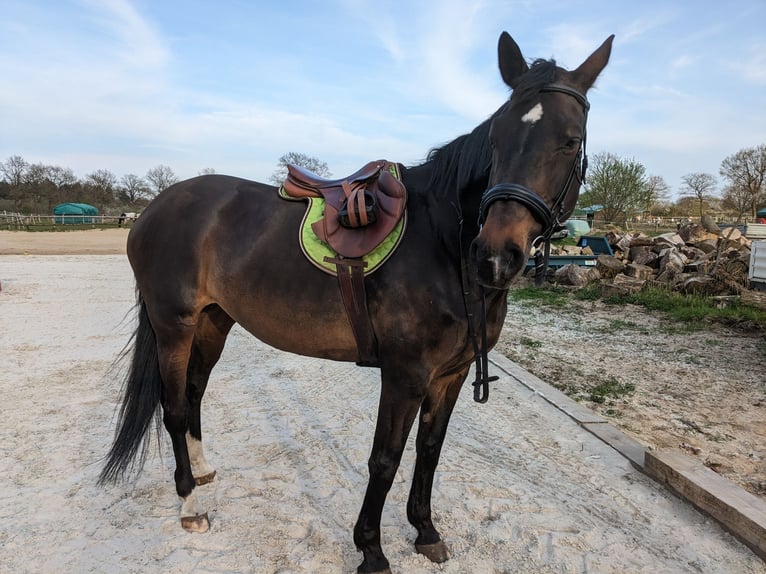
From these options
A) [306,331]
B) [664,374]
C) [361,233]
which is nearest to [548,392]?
[664,374]

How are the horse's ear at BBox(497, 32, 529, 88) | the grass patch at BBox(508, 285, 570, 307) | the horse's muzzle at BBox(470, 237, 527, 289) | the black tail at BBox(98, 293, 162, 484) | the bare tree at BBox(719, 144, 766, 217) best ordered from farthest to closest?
the bare tree at BBox(719, 144, 766, 217), the grass patch at BBox(508, 285, 570, 307), the black tail at BBox(98, 293, 162, 484), the horse's ear at BBox(497, 32, 529, 88), the horse's muzzle at BBox(470, 237, 527, 289)

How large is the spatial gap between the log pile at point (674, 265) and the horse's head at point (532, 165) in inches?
341

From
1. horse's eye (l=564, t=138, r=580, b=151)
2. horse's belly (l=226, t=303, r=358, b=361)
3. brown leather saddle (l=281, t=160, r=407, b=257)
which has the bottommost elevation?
horse's belly (l=226, t=303, r=358, b=361)

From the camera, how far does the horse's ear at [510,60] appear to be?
5.74 feet

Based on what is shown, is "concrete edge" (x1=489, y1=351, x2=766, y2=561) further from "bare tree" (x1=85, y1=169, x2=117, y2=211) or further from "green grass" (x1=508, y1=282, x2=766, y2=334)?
"bare tree" (x1=85, y1=169, x2=117, y2=211)

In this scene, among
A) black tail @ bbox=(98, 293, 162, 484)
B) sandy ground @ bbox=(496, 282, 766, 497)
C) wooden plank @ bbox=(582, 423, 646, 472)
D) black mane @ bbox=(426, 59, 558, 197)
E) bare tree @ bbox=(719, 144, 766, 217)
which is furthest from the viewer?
bare tree @ bbox=(719, 144, 766, 217)

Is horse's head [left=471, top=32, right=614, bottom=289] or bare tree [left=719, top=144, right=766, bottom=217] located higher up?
bare tree [left=719, top=144, right=766, bottom=217]

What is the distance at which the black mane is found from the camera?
1.63 m

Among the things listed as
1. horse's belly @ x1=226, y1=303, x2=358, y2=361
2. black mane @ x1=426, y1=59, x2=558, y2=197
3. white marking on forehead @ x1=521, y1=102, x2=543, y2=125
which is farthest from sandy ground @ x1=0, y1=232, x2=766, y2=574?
white marking on forehead @ x1=521, y1=102, x2=543, y2=125

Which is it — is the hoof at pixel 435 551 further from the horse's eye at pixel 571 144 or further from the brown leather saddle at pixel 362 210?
the horse's eye at pixel 571 144

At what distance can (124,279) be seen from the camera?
12.1 m

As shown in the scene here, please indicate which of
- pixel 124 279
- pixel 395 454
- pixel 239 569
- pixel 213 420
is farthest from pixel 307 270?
pixel 124 279

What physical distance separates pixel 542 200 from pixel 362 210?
766 millimetres

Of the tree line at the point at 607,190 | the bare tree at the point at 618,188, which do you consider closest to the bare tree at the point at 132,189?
the tree line at the point at 607,190
